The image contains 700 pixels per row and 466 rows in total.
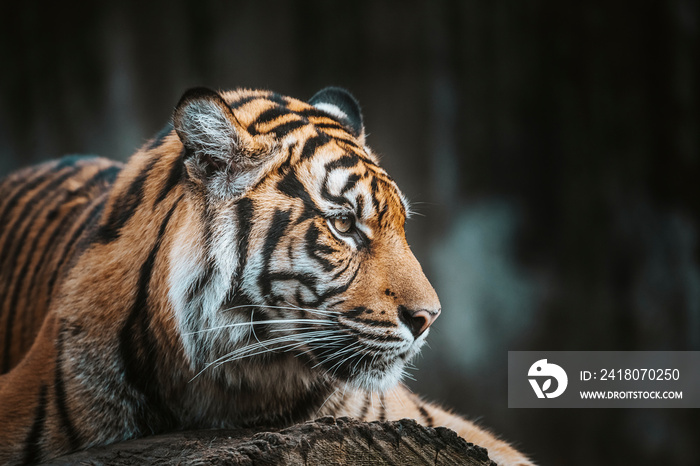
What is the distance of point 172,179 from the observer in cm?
132

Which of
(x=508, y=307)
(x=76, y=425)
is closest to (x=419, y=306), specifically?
(x=76, y=425)

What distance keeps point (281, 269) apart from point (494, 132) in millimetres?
2611

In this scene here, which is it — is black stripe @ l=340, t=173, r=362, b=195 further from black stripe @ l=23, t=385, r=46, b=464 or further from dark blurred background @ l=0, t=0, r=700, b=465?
dark blurred background @ l=0, t=0, r=700, b=465

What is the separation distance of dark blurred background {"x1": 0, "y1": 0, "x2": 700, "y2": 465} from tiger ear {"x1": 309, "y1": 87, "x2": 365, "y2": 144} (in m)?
1.76

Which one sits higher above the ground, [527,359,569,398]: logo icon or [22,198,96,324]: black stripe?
[22,198,96,324]: black stripe

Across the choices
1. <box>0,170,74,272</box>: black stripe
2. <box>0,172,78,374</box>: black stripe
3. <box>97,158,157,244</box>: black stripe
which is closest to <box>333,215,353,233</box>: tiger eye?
<box>97,158,157,244</box>: black stripe

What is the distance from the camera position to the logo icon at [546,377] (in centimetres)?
254

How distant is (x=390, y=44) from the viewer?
11.6ft

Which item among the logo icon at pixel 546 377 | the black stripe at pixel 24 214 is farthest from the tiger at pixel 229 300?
the logo icon at pixel 546 377

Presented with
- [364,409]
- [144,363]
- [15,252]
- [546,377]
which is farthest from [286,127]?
[546,377]

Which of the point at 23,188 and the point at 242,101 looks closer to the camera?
the point at 242,101

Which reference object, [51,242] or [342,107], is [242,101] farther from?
[51,242]

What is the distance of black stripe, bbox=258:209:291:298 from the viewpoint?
1.21 metres

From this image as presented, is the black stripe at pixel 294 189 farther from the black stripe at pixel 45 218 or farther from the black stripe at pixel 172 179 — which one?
the black stripe at pixel 45 218
